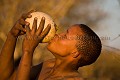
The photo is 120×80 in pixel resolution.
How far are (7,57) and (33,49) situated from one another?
15.2 inches

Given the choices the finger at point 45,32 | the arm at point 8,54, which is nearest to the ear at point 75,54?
the finger at point 45,32

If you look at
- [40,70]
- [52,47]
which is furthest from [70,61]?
[40,70]

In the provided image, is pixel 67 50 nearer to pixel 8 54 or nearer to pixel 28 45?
pixel 28 45

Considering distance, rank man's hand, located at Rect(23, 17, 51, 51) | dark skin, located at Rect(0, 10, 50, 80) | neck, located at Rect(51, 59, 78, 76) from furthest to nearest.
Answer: neck, located at Rect(51, 59, 78, 76) → dark skin, located at Rect(0, 10, 50, 80) → man's hand, located at Rect(23, 17, 51, 51)

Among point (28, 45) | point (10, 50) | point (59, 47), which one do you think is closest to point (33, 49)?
point (28, 45)

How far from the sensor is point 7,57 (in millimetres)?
2123

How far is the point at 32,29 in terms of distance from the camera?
5.89 ft

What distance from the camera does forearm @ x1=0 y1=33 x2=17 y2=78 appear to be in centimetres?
210

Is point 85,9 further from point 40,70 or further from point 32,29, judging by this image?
point 32,29

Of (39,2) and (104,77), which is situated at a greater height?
(39,2)

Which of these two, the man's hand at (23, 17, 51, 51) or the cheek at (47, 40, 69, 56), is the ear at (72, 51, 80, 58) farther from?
the man's hand at (23, 17, 51, 51)

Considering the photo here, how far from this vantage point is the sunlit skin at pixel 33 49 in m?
1.81

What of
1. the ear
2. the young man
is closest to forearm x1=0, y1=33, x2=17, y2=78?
the young man

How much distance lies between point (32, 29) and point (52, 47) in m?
0.26
